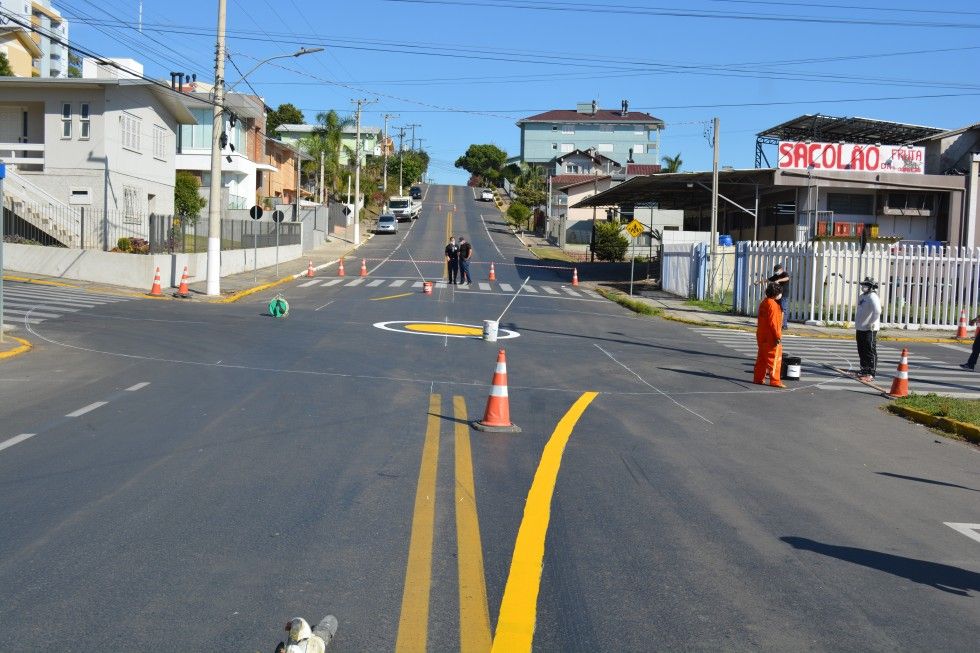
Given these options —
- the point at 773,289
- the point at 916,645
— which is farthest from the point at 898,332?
the point at 916,645

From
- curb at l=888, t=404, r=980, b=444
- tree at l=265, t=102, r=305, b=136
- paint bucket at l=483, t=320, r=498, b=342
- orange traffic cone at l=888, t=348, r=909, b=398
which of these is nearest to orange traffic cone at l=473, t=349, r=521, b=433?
curb at l=888, t=404, r=980, b=444

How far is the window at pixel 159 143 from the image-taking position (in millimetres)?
41594

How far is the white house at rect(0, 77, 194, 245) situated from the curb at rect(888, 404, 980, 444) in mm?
28844

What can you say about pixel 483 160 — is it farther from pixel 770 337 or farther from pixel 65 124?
pixel 770 337

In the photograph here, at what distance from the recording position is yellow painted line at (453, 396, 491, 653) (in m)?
5.02

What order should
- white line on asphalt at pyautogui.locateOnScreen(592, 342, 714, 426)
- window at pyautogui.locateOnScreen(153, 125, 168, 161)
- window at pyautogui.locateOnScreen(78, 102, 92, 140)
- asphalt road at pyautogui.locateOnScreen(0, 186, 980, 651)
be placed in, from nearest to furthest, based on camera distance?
asphalt road at pyautogui.locateOnScreen(0, 186, 980, 651) < white line on asphalt at pyautogui.locateOnScreen(592, 342, 714, 426) < window at pyautogui.locateOnScreen(78, 102, 92, 140) < window at pyautogui.locateOnScreen(153, 125, 168, 161)

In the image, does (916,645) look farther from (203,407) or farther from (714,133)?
(714,133)

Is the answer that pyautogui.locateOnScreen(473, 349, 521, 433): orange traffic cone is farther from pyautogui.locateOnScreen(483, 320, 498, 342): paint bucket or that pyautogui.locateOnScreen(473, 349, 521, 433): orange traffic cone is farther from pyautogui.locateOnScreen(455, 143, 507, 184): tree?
pyautogui.locateOnScreen(455, 143, 507, 184): tree

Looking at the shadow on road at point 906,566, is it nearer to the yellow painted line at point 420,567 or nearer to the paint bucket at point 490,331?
the yellow painted line at point 420,567

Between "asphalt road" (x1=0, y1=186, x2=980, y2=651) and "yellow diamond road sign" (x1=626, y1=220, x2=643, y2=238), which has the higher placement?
"yellow diamond road sign" (x1=626, y1=220, x2=643, y2=238)

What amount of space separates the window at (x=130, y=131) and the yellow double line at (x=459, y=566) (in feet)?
107

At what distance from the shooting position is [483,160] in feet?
536

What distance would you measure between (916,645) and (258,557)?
3.87 metres

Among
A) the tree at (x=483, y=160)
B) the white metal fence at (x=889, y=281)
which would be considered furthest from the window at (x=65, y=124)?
the tree at (x=483, y=160)
